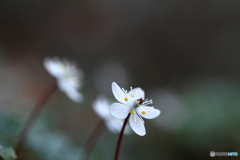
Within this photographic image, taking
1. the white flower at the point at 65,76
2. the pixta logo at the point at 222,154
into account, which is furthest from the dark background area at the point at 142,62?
the white flower at the point at 65,76

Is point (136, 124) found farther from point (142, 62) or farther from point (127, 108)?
point (142, 62)

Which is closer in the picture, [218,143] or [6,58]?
[218,143]

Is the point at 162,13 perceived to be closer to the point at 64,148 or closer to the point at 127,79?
the point at 127,79

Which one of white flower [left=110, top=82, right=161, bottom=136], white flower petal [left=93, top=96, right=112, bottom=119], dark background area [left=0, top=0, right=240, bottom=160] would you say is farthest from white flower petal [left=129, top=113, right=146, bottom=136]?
dark background area [left=0, top=0, right=240, bottom=160]

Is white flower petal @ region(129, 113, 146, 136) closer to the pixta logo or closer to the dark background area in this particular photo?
the dark background area

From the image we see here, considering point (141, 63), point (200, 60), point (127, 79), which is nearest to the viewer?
point (127, 79)

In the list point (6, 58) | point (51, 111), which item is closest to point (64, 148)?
point (51, 111)
